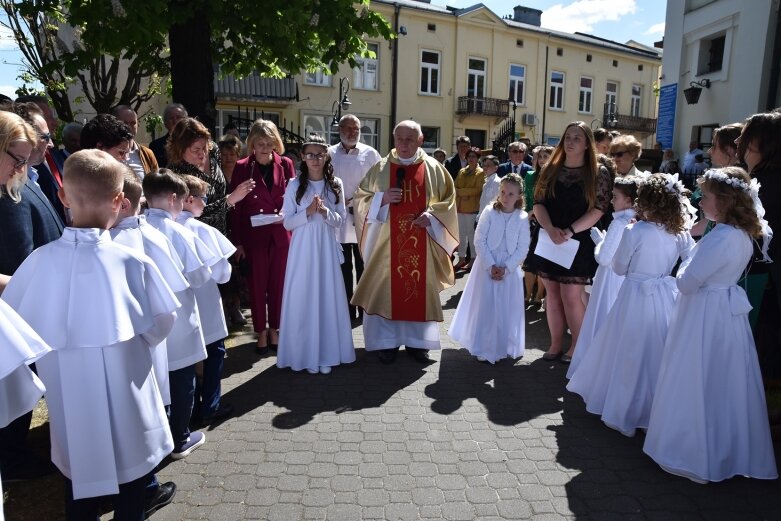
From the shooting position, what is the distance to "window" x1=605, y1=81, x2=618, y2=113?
3300cm

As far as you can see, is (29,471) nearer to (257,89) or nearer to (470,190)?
(470,190)

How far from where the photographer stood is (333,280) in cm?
508

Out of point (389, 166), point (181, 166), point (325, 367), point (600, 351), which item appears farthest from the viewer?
point (389, 166)

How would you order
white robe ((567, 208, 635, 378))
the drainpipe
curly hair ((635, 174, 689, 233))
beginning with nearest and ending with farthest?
curly hair ((635, 174, 689, 233))
white robe ((567, 208, 635, 378))
the drainpipe

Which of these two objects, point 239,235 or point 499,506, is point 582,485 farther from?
point 239,235

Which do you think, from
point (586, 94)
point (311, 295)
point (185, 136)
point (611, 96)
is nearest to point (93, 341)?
point (185, 136)

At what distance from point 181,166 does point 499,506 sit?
3.37 meters

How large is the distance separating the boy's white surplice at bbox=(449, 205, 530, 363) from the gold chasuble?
0.35 meters

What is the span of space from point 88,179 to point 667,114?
1809 cm

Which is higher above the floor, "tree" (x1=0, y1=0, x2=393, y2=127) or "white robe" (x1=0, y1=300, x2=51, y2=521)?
"tree" (x1=0, y1=0, x2=393, y2=127)

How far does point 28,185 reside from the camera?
3.27 m

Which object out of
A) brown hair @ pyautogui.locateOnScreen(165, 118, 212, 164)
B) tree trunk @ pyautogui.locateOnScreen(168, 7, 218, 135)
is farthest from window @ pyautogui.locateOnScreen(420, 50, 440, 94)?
brown hair @ pyautogui.locateOnScreen(165, 118, 212, 164)

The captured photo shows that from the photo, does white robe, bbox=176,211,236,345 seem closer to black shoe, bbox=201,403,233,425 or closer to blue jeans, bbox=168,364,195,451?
blue jeans, bbox=168,364,195,451

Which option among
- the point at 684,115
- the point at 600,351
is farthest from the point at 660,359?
the point at 684,115
